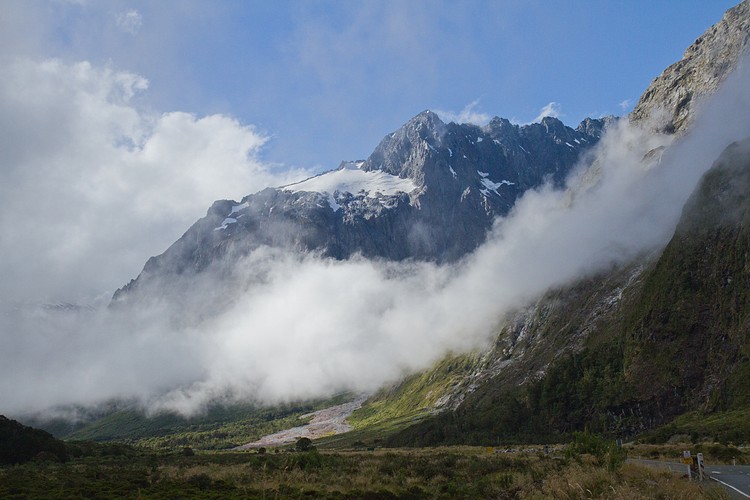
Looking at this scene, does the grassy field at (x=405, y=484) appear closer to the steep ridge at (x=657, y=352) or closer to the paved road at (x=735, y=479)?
the paved road at (x=735, y=479)

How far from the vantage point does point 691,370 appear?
10694 centimetres

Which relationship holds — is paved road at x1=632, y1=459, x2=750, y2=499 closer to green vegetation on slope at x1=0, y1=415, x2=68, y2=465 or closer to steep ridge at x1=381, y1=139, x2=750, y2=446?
steep ridge at x1=381, y1=139, x2=750, y2=446

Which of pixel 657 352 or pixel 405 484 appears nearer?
pixel 405 484

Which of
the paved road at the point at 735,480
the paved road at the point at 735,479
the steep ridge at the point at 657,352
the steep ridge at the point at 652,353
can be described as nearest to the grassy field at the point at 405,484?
the paved road at the point at 735,480

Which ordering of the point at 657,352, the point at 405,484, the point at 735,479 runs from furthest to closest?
the point at 657,352 → the point at 405,484 → the point at 735,479

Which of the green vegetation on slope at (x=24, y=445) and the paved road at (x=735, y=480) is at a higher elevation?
the green vegetation on slope at (x=24, y=445)

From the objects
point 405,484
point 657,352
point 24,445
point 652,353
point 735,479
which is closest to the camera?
point 735,479

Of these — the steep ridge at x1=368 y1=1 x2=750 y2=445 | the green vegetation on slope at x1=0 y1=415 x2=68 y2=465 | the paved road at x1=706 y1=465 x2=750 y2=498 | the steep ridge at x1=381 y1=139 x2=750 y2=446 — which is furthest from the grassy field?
the steep ridge at x1=368 y1=1 x2=750 y2=445

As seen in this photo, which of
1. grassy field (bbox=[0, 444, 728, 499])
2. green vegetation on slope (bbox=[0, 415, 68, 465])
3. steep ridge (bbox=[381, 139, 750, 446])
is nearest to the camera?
grassy field (bbox=[0, 444, 728, 499])

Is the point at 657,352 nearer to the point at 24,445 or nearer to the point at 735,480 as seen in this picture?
the point at 735,480

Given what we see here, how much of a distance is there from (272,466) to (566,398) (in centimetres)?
10592

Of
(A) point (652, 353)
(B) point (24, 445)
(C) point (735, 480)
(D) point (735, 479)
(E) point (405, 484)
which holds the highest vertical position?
(B) point (24, 445)

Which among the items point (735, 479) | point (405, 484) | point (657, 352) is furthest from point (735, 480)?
point (657, 352)

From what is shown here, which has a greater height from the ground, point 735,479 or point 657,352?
point 657,352
